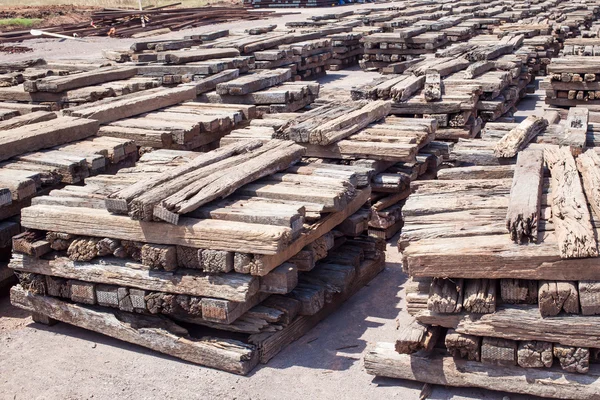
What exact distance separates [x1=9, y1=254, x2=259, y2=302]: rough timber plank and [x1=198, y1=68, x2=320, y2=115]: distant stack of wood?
4897mm

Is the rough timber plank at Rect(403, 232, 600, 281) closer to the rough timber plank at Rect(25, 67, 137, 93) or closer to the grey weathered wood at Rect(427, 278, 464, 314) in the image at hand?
the grey weathered wood at Rect(427, 278, 464, 314)

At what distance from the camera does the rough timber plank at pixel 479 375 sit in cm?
485

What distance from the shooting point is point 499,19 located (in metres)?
23.1

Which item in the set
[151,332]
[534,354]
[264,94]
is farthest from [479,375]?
[264,94]

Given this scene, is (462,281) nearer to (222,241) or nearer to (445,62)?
(222,241)

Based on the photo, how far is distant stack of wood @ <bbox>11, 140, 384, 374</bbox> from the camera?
5.59 metres

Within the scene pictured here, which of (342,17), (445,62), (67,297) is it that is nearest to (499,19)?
(342,17)

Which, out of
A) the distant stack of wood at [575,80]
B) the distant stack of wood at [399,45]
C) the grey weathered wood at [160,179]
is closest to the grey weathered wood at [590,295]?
the grey weathered wood at [160,179]

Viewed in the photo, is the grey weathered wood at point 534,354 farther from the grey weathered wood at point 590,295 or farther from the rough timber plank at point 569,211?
the rough timber plank at point 569,211

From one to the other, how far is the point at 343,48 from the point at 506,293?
54.4 ft

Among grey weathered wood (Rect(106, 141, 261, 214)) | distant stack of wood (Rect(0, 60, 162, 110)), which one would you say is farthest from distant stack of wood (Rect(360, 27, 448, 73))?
grey weathered wood (Rect(106, 141, 261, 214))

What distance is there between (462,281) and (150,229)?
96.3 inches

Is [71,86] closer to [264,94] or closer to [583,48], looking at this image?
[264,94]

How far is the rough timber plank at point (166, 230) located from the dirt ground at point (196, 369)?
1022mm
